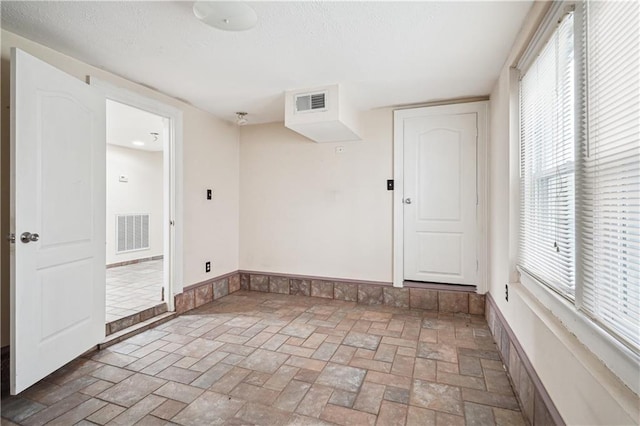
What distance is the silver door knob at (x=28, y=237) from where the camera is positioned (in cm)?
187

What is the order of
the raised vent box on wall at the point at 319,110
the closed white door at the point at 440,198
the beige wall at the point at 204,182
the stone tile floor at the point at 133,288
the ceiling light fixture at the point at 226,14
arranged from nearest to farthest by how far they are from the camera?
the ceiling light fixture at the point at 226,14
the raised vent box on wall at the point at 319,110
the beige wall at the point at 204,182
the stone tile floor at the point at 133,288
the closed white door at the point at 440,198

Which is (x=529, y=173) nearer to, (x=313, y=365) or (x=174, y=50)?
(x=313, y=365)

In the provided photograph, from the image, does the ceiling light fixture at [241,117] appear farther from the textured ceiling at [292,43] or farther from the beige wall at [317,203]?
the textured ceiling at [292,43]

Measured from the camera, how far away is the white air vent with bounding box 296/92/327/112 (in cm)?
297

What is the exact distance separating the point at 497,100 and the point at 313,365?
2683 millimetres

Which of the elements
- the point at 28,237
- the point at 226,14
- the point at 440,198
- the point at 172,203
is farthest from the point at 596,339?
the point at 172,203

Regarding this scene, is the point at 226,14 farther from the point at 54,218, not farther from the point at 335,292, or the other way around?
the point at 335,292

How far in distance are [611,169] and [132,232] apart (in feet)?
21.8

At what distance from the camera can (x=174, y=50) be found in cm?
229

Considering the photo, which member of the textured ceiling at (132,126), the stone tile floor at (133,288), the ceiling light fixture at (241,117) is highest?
the textured ceiling at (132,126)

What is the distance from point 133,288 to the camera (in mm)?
4184

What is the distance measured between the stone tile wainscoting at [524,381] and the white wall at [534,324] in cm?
5

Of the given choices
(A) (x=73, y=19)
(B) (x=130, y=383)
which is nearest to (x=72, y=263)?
(B) (x=130, y=383)

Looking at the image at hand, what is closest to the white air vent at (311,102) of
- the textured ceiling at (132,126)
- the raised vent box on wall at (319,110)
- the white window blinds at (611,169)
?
the raised vent box on wall at (319,110)
